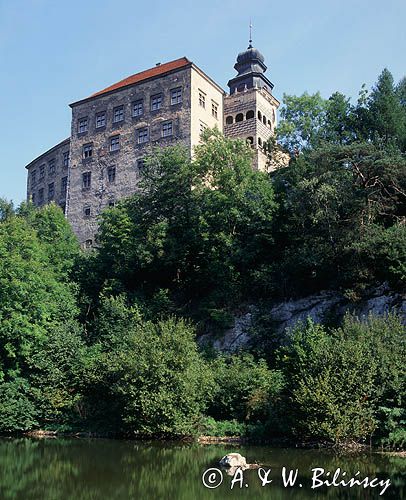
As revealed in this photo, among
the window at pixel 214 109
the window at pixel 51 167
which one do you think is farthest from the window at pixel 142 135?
the window at pixel 51 167

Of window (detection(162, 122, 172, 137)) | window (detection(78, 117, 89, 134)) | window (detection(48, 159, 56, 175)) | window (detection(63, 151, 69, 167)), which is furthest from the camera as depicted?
window (detection(48, 159, 56, 175))

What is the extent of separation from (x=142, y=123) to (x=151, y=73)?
19.7 feet

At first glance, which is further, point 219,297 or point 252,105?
point 252,105

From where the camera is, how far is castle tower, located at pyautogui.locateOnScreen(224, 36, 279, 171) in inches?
2219

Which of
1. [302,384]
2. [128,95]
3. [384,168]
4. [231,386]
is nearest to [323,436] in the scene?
[302,384]

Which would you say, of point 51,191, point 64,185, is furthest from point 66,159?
point 51,191

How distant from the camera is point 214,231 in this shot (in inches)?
1460

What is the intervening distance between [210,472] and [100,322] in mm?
17630

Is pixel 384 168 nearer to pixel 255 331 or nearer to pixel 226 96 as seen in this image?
pixel 255 331

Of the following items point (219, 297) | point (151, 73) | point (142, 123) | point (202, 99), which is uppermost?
point (151, 73)

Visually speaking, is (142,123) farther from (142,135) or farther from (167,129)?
(167,129)

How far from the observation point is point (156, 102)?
54.9 m

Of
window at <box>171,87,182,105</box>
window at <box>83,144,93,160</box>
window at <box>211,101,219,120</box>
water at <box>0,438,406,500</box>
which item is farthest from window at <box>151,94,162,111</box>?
water at <box>0,438,406,500</box>

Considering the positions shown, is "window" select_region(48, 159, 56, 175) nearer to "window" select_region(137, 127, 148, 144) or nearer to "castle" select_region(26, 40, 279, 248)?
Answer: "castle" select_region(26, 40, 279, 248)
